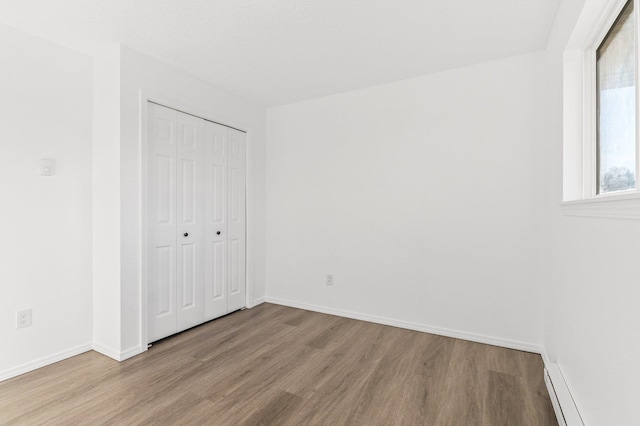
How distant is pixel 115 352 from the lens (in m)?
2.35

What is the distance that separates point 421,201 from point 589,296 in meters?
1.66

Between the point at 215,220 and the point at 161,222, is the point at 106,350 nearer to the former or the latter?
the point at 161,222

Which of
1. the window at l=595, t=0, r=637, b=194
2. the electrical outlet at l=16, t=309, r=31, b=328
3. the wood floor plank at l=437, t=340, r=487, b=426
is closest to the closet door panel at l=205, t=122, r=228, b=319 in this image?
the electrical outlet at l=16, t=309, r=31, b=328

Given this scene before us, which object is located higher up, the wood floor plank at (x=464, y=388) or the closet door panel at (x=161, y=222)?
the closet door panel at (x=161, y=222)

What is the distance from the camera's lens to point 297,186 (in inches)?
143

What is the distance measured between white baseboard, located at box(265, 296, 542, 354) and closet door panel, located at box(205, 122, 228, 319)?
83 cm

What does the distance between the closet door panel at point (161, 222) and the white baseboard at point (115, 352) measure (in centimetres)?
18

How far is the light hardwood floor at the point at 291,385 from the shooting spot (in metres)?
1.71

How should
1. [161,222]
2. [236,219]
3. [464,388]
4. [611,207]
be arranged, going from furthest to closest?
[236,219] → [161,222] → [464,388] → [611,207]

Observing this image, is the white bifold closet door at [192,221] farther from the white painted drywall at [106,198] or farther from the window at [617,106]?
the window at [617,106]

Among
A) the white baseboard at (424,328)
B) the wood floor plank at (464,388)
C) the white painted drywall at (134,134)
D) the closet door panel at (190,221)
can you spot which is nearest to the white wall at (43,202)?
the white painted drywall at (134,134)

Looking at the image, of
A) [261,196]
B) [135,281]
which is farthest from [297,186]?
[135,281]

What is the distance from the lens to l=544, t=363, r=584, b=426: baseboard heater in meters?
1.36

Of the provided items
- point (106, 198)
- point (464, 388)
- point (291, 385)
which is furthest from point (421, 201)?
point (106, 198)
